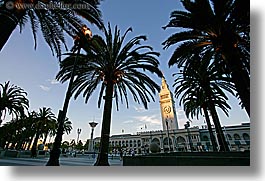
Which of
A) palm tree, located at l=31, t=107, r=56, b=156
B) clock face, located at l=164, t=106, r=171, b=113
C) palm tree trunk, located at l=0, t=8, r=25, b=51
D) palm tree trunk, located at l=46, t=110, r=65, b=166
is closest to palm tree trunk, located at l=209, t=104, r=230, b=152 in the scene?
palm tree trunk, located at l=46, t=110, r=65, b=166

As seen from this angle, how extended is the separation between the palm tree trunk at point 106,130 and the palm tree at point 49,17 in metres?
3.14

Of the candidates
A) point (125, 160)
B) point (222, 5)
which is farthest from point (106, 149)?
point (222, 5)

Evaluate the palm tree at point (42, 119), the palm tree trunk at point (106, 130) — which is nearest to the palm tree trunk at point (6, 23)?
the palm tree trunk at point (106, 130)

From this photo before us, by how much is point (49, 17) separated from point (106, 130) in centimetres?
504

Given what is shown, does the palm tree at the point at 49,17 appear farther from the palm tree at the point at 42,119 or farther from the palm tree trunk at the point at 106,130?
the palm tree at the point at 42,119

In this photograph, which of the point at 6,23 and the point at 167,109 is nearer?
the point at 6,23

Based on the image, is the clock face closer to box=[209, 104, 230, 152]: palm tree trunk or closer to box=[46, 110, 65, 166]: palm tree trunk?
box=[209, 104, 230, 152]: palm tree trunk

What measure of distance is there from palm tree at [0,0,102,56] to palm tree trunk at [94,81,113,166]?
3140 mm

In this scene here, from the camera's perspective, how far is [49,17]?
5.95m

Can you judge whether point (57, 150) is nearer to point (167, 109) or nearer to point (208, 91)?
point (208, 91)

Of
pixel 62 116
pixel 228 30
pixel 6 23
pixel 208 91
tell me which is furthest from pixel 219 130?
pixel 6 23

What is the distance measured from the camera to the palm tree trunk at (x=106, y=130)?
8238mm

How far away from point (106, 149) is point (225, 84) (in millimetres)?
7800

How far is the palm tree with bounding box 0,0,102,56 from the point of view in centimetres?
454
